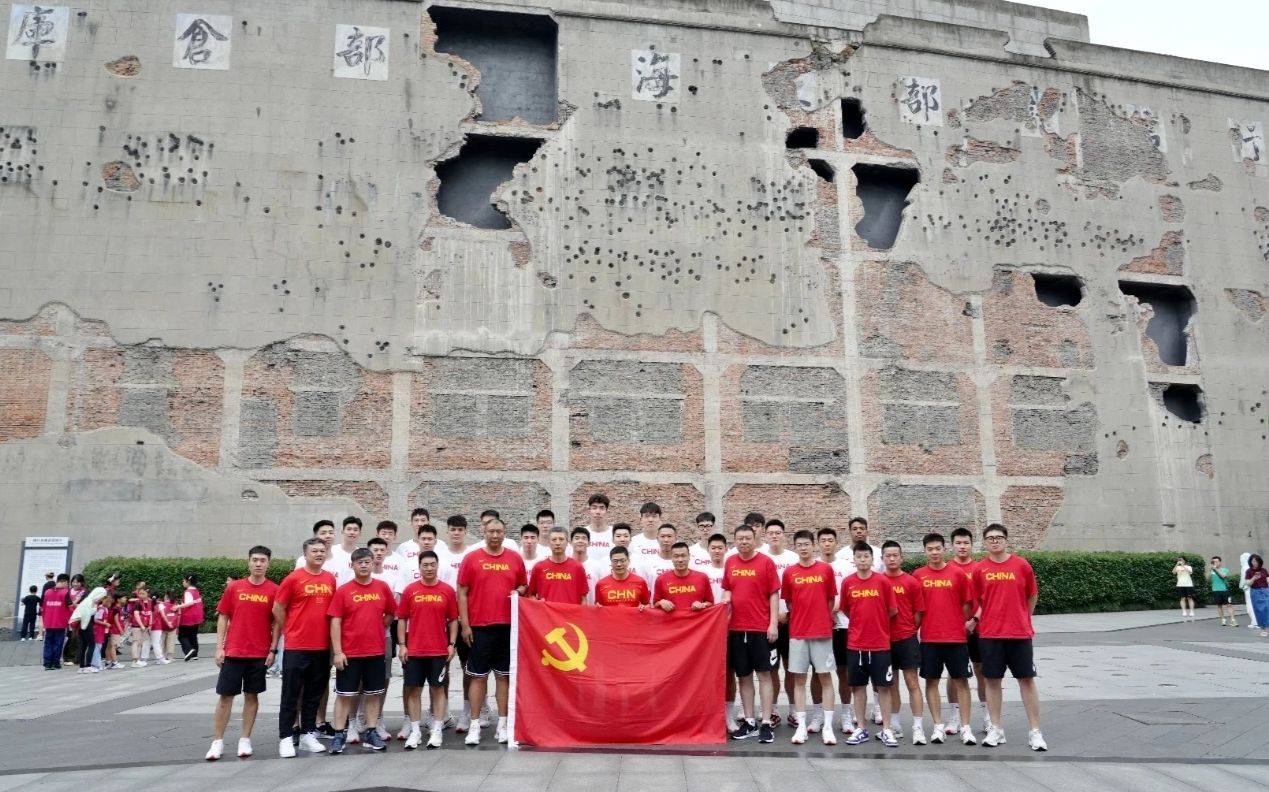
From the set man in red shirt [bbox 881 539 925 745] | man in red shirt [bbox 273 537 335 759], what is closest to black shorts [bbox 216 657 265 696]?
man in red shirt [bbox 273 537 335 759]

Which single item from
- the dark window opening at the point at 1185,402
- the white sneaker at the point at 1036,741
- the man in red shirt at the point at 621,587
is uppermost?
the dark window opening at the point at 1185,402

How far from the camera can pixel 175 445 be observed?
19.8m

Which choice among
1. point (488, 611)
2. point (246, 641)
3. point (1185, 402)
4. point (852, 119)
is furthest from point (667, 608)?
point (1185, 402)

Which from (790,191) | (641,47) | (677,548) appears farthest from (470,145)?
(677,548)

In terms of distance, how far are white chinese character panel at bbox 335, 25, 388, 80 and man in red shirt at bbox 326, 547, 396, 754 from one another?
17876 mm

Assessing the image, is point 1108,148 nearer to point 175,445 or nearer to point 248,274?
point 248,274

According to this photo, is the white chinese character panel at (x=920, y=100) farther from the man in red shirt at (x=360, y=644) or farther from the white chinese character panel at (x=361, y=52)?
the man in red shirt at (x=360, y=644)

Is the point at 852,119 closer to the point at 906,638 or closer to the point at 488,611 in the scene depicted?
the point at 906,638

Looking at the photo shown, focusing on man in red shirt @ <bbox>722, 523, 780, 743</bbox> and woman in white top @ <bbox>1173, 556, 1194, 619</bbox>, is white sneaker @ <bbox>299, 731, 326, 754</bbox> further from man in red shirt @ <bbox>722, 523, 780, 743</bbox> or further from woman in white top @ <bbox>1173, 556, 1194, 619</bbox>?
woman in white top @ <bbox>1173, 556, 1194, 619</bbox>

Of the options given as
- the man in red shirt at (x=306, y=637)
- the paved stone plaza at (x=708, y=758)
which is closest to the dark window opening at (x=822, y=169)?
the paved stone plaza at (x=708, y=758)

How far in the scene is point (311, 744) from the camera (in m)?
7.35

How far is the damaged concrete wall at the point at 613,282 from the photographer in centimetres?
2019

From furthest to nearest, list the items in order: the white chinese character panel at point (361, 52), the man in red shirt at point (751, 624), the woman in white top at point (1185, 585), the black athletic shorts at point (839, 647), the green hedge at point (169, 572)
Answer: the white chinese character panel at point (361, 52) < the woman in white top at point (1185, 585) < the green hedge at point (169, 572) < the black athletic shorts at point (839, 647) < the man in red shirt at point (751, 624)

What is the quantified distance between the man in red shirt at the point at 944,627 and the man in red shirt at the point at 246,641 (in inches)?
223
